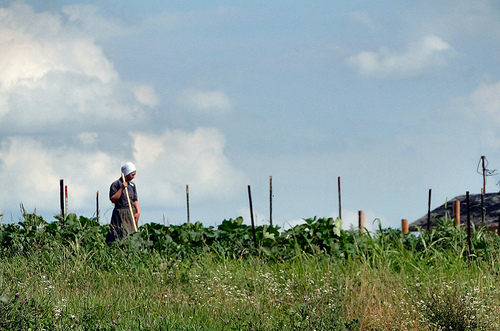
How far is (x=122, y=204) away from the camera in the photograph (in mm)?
8234

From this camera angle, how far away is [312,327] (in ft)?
13.6

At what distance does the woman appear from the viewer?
26.4 ft

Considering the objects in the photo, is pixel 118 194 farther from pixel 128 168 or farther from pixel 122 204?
pixel 128 168

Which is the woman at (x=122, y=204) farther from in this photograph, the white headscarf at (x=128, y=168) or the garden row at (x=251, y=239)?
the garden row at (x=251, y=239)

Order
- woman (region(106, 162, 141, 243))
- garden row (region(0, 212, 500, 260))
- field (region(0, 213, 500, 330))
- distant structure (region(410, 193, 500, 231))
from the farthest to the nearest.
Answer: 1. distant structure (region(410, 193, 500, 231))
2. woman (region(106, 162, 141, 243))
3. garden row (region(0, 212, 500, 260))
4. field (region(0, 213, 500, 330))

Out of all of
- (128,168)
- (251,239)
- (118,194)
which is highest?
(128,168)

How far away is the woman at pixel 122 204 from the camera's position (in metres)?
8.05

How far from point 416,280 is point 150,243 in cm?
399

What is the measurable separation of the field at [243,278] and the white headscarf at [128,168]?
3.34 ft

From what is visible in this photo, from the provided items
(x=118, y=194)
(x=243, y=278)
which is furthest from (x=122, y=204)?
(x=243, y=278)

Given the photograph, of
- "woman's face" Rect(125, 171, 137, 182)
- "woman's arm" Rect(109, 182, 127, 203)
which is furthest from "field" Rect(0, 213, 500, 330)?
"woman's face" Rect(125, 171, 137, 182)

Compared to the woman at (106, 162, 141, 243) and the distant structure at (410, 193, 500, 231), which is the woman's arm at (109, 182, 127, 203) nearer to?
the woman at (106, 162, 141, 243)

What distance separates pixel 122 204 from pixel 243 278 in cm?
294

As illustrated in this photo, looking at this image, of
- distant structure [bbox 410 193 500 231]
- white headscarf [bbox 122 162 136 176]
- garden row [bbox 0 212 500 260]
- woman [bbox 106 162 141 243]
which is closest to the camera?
garden row [bbox 0 212 500 260]
